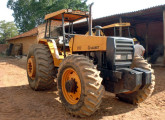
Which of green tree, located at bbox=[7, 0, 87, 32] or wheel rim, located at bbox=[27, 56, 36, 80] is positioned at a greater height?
green tree, located at bbox=[7, 0, 87, 32]

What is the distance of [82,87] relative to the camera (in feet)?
10.9

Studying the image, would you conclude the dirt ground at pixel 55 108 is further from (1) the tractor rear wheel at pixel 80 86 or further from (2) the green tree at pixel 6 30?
(2) the green tree at pixel 6 30

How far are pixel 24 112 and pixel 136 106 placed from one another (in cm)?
270

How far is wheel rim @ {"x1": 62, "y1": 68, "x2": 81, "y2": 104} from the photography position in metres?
3.66

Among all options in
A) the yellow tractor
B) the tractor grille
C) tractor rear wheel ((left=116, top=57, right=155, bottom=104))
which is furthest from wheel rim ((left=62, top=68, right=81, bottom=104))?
tractor rear wheel ((left=116, top=57, right=155, bottom=104))

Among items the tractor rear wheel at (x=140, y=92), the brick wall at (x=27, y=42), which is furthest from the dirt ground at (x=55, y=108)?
the brick wall at (x=27, y=42)

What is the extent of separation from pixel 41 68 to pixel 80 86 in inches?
79.7

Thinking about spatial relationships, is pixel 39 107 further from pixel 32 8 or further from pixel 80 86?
pixel 32 8

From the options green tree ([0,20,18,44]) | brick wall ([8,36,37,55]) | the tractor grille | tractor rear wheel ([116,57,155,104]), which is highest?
green tree ([0,20,18,44])

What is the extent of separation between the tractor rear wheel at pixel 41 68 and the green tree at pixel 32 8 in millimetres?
25510

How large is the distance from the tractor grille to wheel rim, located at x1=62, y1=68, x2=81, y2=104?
3.14ft

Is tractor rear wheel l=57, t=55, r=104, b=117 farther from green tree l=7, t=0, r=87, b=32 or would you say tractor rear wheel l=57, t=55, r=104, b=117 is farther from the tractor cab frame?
green tree l=7, t=0, r=87, b=32

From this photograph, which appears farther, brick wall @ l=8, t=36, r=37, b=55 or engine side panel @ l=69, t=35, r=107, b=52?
brick wall @ l=8, t=36, r=37, b=55

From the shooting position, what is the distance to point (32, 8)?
1271 inches
